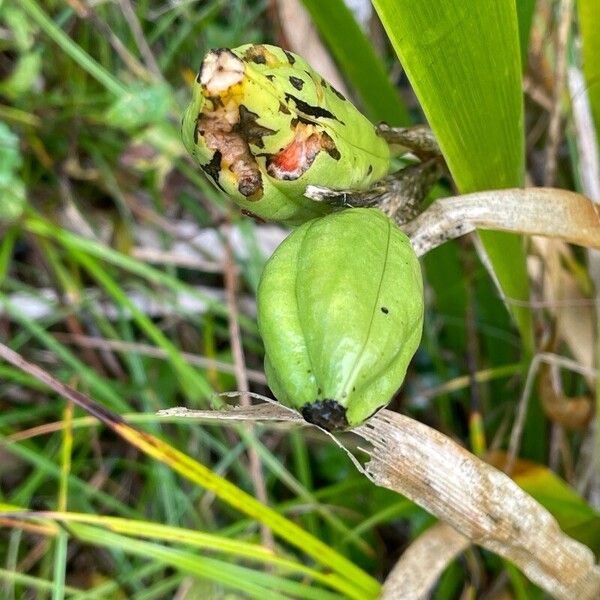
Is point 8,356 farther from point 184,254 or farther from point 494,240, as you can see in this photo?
point 184,254

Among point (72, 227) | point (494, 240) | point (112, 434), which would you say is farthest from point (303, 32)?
point (112, 434)

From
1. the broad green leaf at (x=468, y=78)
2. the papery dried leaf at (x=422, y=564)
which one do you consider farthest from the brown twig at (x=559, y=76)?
the papery dried leaf at (x=422, y=564)

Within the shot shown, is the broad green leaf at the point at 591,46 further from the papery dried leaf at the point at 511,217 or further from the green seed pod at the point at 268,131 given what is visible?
the green seed pod at the point at 268,131

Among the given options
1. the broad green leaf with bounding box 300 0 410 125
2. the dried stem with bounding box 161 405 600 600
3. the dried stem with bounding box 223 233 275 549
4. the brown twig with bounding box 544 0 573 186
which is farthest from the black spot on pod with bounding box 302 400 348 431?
the brown twig with bounding box 544 0 573 186

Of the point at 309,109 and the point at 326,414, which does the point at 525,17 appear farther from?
the point at 326,414

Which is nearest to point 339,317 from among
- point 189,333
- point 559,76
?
point 559,76

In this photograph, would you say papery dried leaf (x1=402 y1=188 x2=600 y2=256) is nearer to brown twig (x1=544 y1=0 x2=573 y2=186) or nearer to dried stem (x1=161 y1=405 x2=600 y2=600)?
dried stem (x1=161 y1=405 x2=600 y2=600)
